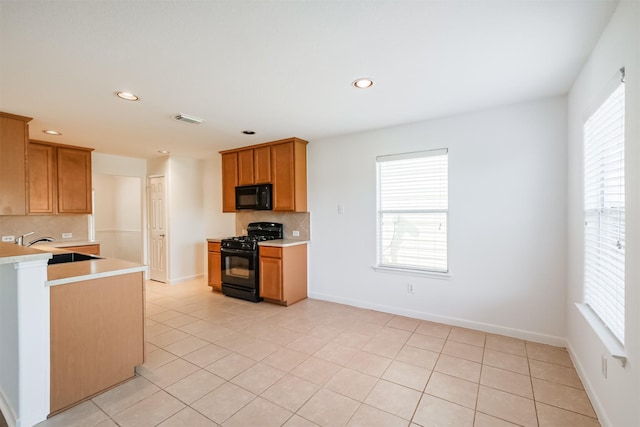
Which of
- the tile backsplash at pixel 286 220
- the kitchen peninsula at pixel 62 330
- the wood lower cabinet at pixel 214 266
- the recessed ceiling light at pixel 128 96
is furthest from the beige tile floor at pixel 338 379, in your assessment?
the recessed ceiling light at pixel 128 96

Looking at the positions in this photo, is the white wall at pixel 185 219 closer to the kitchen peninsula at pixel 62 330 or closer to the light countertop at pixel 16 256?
the kitchen peninsula at pixel 62 330

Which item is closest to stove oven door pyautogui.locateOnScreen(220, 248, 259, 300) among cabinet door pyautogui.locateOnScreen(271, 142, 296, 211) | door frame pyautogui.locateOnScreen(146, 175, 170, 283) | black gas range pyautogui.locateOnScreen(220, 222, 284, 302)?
black gas range pyautogui.locateOnScreen(220, 222, 284, 302)

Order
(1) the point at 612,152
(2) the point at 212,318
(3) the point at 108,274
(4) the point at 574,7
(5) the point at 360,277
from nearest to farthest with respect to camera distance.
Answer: (4) the point at 574,7
(1) the point at 612,152
(3) the point at 108,274
(2) the point at 212,318
(5) the point at 360,277

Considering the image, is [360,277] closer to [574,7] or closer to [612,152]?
[612,152]

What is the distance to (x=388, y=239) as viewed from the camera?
12.2ft

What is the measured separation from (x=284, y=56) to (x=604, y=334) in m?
2.59

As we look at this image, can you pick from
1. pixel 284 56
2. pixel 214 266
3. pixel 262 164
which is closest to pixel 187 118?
pixel 262 164

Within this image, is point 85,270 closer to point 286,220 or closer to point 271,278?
point 271,278

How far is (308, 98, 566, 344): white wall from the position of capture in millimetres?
2744

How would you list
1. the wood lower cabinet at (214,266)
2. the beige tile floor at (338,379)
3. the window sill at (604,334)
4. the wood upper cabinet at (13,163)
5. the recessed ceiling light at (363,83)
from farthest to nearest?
the wood lower cabinet at (214,266) < the wood upper cabinet at (13,163) < the recessed ceiling light at (363,83) < the beige tile floor at (338,379) < the window sill at (604,334)

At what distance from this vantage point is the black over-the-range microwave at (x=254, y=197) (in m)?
4.34

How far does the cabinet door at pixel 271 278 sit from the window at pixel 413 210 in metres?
1.34

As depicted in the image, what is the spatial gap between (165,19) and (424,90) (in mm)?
1960

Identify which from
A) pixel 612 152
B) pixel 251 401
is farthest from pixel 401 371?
pixel 612 152
